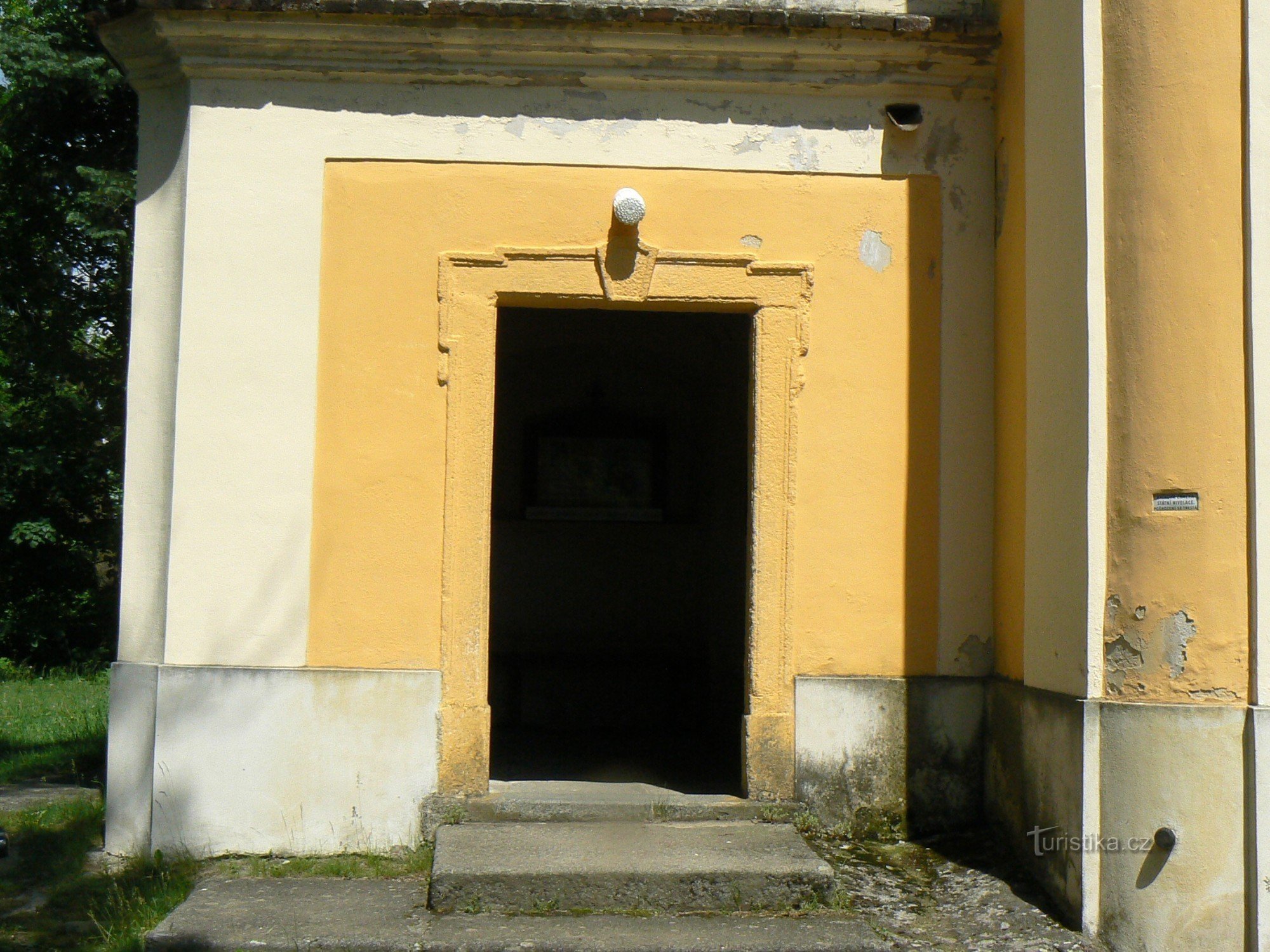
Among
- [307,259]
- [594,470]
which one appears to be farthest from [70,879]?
[594,470]

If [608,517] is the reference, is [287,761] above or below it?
below

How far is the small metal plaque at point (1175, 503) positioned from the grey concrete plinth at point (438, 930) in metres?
1.93

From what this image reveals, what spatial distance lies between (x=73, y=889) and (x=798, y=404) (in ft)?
12.7

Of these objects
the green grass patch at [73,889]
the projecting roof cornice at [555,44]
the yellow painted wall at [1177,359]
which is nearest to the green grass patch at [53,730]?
the green grass patch at [73,889]

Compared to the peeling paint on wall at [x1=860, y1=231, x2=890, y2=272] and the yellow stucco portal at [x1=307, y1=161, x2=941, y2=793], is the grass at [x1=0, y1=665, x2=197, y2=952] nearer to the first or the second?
the yellow stucco portal at [x1=307, y1=161, x2=941, y2=793]

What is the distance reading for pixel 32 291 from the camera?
45.5ft

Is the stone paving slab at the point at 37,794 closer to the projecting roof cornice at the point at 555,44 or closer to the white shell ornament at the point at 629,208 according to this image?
the projecting roof cornice at the point at 555,44

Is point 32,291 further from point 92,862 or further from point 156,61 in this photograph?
point 92,862

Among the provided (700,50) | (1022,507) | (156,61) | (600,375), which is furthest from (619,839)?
(600,375)

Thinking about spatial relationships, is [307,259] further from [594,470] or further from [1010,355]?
[594,470]

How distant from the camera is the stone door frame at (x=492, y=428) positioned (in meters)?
5.39

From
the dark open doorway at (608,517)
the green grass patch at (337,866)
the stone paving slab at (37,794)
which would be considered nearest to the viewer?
the green grass patch at (337,866)

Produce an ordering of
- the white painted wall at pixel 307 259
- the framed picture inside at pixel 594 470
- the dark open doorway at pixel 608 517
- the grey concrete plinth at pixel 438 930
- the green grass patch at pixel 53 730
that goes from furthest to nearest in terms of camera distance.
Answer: the framed picture inside at pixel 594 470
the dark open doorway at pixel 608 517
the green grass patch at pixel 53 730
the white painted wall at pixel 307 259
the grey concrete plinth at pixel 438 930

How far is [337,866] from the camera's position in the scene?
5113 mm
